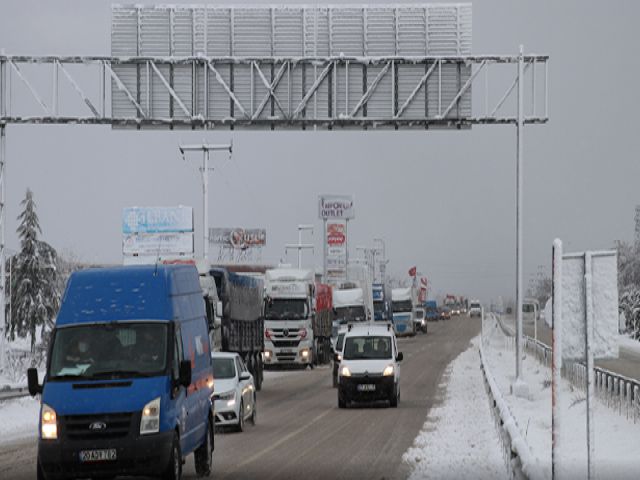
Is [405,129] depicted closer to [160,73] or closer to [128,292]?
[160,73]

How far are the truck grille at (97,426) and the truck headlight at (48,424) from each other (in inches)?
4.0

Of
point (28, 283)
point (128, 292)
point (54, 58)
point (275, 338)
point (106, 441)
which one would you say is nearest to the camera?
point (106, 441)

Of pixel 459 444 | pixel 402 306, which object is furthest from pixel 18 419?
pixel 402 306

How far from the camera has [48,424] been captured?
16.4 meters

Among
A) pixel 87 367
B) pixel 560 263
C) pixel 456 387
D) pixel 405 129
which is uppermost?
pixel 405 129

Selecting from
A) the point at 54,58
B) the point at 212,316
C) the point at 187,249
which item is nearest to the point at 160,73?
the point at 54,58

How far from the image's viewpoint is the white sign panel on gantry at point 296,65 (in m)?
38.8

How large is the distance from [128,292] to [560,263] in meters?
7.53

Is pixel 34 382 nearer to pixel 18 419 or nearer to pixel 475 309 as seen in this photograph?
pixel 18 419

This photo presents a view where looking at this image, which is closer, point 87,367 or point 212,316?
point 87,367

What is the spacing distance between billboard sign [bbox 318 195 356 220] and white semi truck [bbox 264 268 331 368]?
59.4m

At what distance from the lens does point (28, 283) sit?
336ft

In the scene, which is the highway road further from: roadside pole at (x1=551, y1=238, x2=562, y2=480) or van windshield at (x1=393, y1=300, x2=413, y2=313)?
van windshield at (x1=393, y1=300, x2=413, y2=313)

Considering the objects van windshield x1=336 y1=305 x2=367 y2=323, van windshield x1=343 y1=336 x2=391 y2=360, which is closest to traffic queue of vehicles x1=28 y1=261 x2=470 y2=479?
van windshield x1=343 y1=336 x2=391 y2=360
